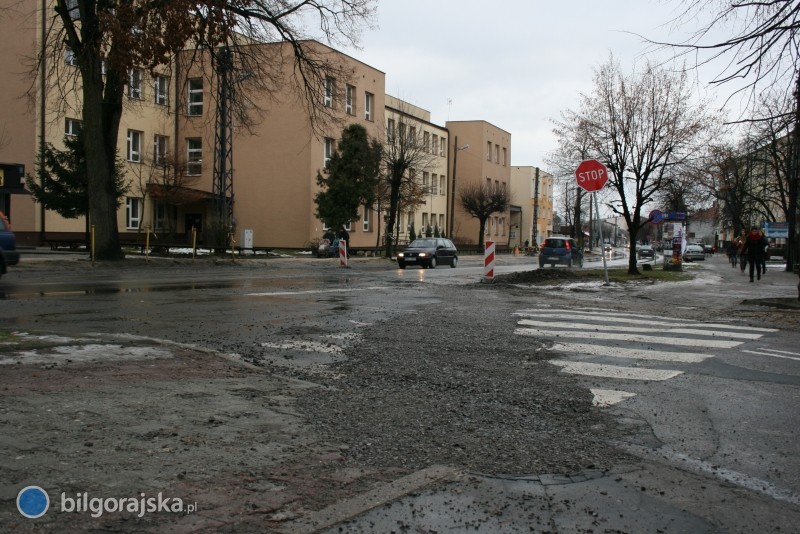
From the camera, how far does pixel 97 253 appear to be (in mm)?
23797

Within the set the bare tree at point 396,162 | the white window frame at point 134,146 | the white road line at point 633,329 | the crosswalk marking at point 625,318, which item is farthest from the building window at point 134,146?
the white road line at point 633,329

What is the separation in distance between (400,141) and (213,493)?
41501 mm

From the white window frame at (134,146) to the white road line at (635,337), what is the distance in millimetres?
37704

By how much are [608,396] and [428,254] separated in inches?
1064

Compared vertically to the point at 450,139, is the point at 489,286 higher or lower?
lower

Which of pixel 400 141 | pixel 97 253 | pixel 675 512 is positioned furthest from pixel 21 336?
pixel 400 141

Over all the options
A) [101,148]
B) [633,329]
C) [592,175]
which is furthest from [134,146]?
[633,329]

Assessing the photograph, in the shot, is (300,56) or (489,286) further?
(300,56)

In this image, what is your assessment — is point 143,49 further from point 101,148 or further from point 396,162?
point 396,162

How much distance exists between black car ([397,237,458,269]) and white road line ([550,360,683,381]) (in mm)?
24902

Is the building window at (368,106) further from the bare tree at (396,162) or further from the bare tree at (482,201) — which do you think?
the bare tree at (482,201)

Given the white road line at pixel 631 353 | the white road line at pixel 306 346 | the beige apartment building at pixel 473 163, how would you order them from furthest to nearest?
1. the beige apartment building at pixel 473 163
2. the white road line at pixel 306 346
3. the white road line at pixel 631 353

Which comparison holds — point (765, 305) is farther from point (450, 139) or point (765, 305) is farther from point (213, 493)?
point (450, 139)

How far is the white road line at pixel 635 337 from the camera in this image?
9.08 meters
